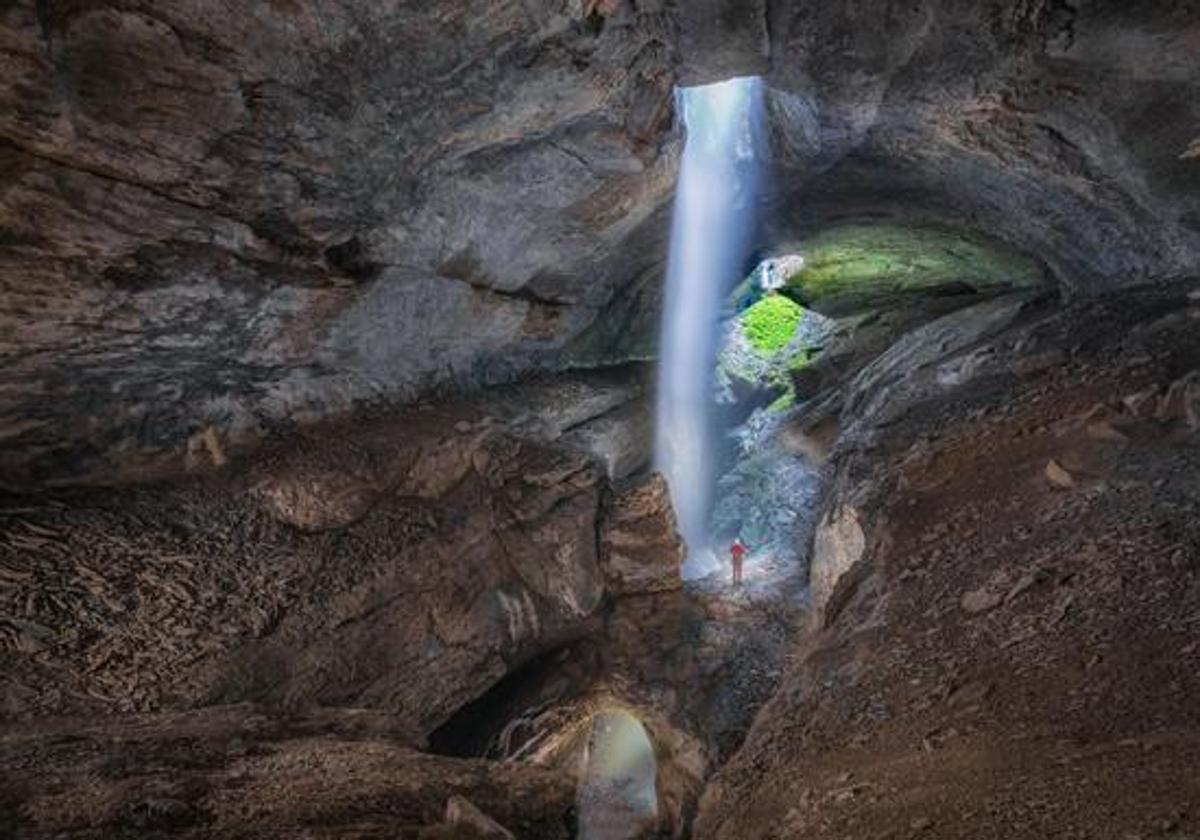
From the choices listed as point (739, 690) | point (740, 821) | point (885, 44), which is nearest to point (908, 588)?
point (740, 821)

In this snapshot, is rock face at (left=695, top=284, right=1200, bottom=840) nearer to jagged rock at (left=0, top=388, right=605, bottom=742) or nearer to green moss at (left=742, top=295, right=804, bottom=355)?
jagged rock at (left=0, top=388, right=605, bottom=742)

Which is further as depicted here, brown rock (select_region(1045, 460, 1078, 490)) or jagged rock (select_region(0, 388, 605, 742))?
jagged rock (select_region(0, 388, 605, 742))

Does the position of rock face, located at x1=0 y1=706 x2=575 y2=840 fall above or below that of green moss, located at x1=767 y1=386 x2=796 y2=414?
below

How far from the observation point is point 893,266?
1470 centimetres

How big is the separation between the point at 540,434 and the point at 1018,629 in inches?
294

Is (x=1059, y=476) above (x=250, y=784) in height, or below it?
above

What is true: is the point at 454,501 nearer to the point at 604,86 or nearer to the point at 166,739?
the point at 166,739

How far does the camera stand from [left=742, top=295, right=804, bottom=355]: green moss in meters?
19.6

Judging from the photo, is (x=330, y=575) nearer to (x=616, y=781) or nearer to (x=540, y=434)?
(x=540, y=434)

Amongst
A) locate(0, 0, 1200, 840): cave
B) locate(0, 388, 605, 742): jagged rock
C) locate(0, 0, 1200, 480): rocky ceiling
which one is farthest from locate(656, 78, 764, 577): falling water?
locate(0, 388, 605, 742): jagged rock

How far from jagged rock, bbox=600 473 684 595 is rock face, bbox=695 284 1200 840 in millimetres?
3135

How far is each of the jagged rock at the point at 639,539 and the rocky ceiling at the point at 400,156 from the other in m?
3.40

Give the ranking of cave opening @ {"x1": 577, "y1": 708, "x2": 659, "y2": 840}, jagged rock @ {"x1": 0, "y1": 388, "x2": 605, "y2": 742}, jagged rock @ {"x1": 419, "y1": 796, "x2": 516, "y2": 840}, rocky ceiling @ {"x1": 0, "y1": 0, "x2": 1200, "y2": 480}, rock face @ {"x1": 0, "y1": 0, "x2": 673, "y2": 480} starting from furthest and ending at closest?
cave opening @ {"x1": 577, "y1": 708, "x2": 659, "y2": 840}
jagged rock @ {"x1": 0, "y1": 388, "x2": 605, "y2": 742}
rocky ceiling @ {"x1": 0, "y1": 0, "x2": 1200, "y2": 480}
rock face @ {"x1": 0, "y1": 0, "x2": 673, "y2": 480}
jagged rock @ {"x1": 419, "y1": 796, "x2": 516, "y2": 840}

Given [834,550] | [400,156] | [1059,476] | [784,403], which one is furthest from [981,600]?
[784,403]
